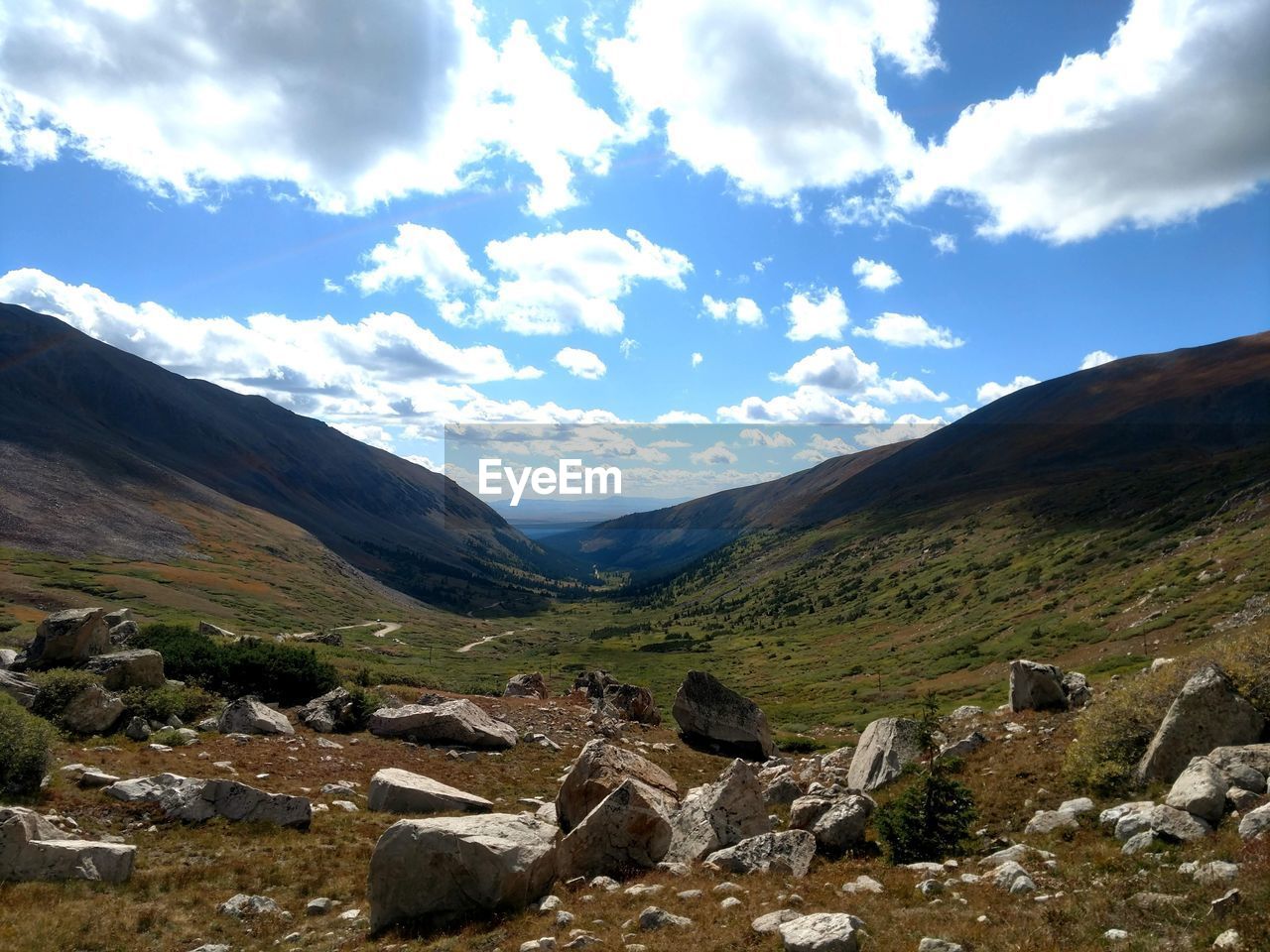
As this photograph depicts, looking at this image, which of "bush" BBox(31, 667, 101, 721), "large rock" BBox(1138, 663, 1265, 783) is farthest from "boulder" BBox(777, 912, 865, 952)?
"bush" BBox(31, 667, 101, 721)

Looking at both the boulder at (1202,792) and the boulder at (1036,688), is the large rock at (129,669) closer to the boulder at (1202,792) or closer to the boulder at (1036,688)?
the boulder at (1202,792)

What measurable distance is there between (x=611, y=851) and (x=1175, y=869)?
41.5 ft

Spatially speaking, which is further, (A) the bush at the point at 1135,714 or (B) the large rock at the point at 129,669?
(B) the large rock at the point at 129,669

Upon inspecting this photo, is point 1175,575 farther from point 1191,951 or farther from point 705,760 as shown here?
point 1191,951

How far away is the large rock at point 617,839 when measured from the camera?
18.3m

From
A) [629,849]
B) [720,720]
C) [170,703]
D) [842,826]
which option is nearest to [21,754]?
[170,703]

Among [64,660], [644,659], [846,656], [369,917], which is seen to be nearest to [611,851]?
[369,917]

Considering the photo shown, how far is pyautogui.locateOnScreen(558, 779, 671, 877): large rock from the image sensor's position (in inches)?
720

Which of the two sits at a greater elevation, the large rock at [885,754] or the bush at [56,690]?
the bush at [56,690]

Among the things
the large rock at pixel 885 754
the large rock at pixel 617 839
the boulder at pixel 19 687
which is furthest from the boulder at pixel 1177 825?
the boulder at pixel 19 687

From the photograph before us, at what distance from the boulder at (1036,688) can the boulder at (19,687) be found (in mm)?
39670

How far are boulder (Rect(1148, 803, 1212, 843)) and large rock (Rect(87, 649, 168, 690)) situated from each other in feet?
123

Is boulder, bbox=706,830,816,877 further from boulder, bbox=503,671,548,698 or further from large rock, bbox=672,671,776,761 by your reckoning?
boulder, bbox=503,671,548,698

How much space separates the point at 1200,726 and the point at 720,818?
512 inches
